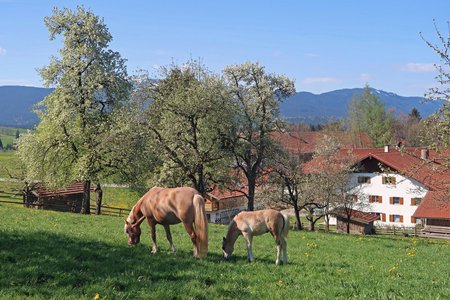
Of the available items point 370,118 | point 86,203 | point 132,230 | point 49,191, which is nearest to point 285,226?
point 132,230

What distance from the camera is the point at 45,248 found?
39.5ft

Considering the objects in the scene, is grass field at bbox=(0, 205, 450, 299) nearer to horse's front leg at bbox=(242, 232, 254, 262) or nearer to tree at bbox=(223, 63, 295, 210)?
horse's front leg at bbox=(242, 232, 254, 262)

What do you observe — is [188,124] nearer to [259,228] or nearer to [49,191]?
[259,228]

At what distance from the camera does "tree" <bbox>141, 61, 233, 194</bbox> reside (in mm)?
37812

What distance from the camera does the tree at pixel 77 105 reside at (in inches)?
1407

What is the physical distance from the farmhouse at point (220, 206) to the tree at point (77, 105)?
35.5 meters

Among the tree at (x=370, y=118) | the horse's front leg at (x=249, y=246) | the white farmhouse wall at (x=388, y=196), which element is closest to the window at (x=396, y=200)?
the white farmhouse wall at (x=388, y=196)

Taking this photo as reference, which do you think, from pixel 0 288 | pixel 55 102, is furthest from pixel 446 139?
pixel 55 102

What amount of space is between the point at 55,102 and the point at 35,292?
1154 inches

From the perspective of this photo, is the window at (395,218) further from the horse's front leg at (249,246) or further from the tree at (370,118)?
the horse's front leg at (249,246)

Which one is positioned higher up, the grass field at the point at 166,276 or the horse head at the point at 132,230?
the horse head at the point at 132,230

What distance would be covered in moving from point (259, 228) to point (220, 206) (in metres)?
62.1

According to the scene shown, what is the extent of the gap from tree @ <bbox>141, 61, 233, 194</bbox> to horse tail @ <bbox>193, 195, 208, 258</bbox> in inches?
988

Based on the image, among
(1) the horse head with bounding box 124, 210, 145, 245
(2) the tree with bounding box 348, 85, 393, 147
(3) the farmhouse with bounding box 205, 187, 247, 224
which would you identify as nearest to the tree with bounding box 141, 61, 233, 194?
(1) the horse head with bounding box 124, 210, 145, 245
